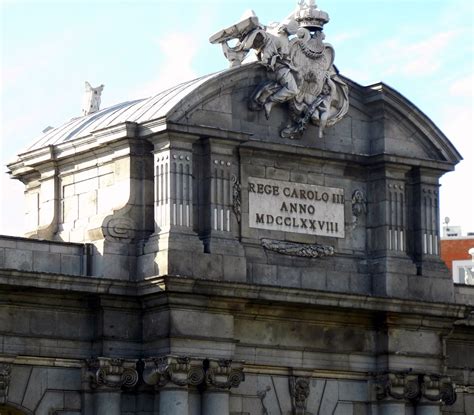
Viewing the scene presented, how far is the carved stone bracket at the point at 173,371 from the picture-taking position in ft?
139

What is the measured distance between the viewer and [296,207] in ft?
150

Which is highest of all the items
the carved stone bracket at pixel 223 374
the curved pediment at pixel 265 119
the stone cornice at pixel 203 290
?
the curved pediment at pixel 265 119

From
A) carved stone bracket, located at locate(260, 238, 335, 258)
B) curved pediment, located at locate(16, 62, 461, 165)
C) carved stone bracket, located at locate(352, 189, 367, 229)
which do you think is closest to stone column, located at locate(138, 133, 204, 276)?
curved pediment, located at locate(16, 62, 461, 165)

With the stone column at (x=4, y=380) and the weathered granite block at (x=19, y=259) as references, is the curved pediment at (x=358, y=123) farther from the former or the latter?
the stone column at (x=4, y=380)

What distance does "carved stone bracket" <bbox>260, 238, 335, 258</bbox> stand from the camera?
4497 cm

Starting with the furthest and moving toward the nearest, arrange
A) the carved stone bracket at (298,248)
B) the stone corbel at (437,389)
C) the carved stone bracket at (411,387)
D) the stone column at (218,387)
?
the stone corbel at (437,389) → the carved stone bracket at (411,387) → the carved stone bracket at (298,248) → the stone column at (218,387)

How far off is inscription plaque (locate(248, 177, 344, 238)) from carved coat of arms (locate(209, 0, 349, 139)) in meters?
1.34

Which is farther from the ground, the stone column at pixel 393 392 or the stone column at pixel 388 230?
the stone column at pixel 388 230

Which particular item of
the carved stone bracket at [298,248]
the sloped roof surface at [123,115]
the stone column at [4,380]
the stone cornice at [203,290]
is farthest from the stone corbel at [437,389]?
the stone column at [4,380]

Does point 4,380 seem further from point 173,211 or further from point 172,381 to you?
point 173,211

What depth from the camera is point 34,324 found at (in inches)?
1668

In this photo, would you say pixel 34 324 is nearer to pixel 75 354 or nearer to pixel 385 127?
pixel 75 354

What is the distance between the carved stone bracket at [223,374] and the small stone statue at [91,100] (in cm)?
857

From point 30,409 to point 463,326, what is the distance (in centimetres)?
1200
